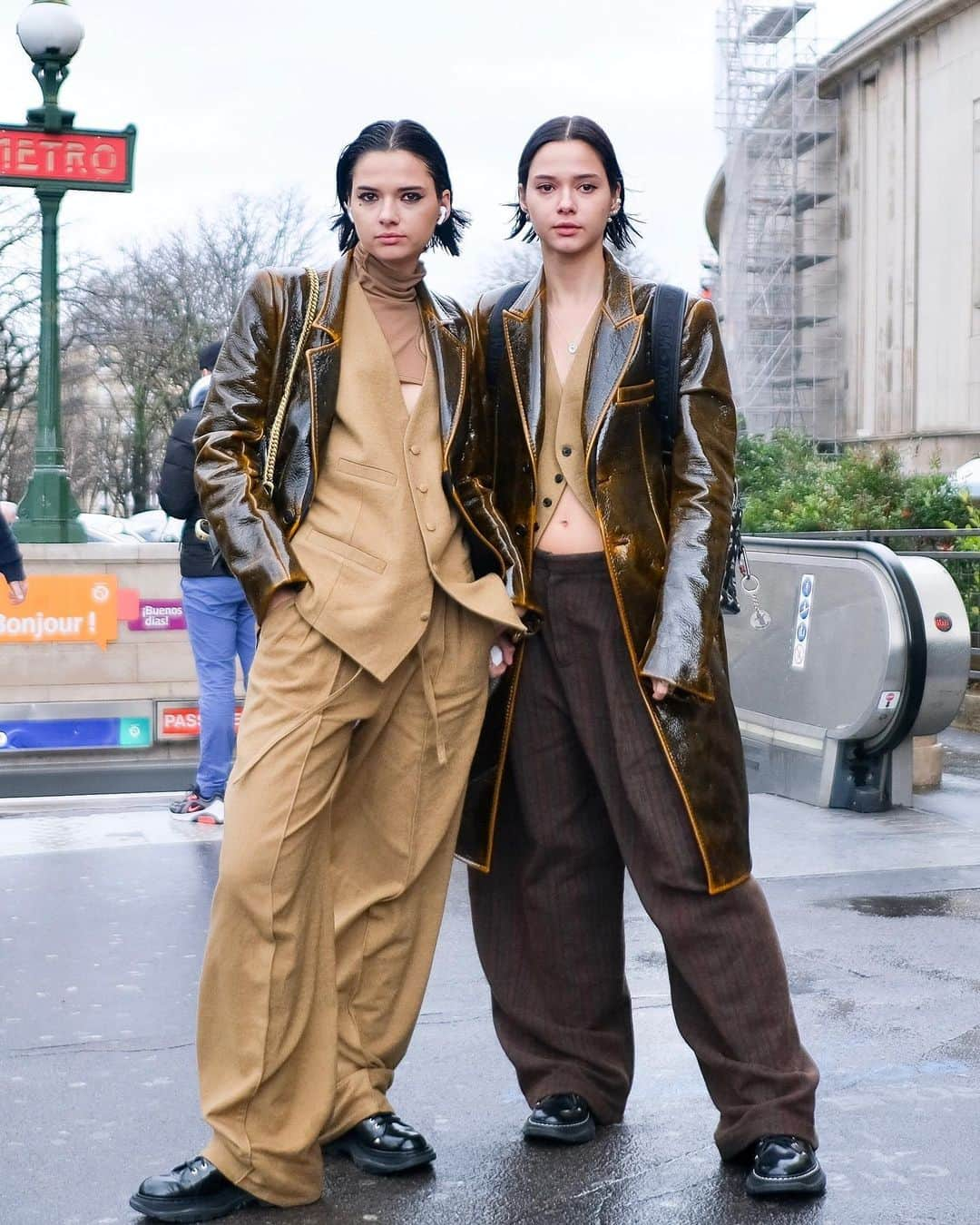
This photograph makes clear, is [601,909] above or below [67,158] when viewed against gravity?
below

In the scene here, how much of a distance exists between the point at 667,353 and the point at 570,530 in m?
0.40

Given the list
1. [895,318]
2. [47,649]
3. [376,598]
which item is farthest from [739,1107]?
[895,318]

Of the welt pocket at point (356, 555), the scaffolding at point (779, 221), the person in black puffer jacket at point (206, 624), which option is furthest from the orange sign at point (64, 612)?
→ the scaffolding at point (779, 221)

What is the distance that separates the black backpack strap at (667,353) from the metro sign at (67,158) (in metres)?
10.3

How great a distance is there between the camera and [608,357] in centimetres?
320

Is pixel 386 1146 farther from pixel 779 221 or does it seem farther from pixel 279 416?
pixel 779 221

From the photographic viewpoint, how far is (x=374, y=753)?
3.18 meters

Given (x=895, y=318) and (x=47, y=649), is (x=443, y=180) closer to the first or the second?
(x=47, y=649)

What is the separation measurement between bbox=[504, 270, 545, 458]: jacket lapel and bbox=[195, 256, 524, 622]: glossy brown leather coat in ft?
0.36

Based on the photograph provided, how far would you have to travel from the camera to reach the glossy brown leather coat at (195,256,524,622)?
2.96 metres

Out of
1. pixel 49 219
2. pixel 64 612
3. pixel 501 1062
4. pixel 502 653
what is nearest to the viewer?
pixel 502 653

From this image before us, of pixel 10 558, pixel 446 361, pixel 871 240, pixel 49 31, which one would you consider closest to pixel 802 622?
pixel 10 558

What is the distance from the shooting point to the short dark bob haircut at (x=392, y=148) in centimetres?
314

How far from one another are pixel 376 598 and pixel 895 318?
39.2 meters
